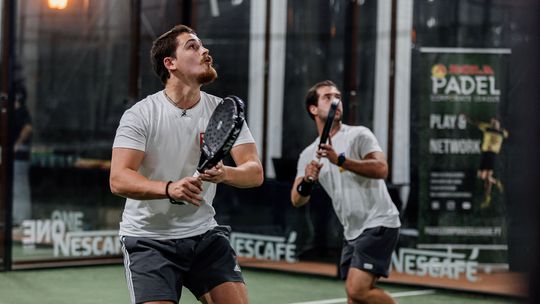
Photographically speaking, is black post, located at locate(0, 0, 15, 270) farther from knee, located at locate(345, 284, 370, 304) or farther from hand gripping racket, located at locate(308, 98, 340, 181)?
knee, located at locate(345, 284, 370, 304)

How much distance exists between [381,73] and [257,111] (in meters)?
1.51

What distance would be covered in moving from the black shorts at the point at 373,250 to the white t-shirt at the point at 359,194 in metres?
0.04

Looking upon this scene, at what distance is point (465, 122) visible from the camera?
27.9 ft

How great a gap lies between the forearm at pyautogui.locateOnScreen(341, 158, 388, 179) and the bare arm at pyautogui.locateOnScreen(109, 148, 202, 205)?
204cm

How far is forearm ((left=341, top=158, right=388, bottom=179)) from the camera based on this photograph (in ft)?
A: 17.9

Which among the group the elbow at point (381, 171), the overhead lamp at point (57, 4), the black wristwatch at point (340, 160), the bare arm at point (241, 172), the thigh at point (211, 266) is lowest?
the thigh at point (211, 266)

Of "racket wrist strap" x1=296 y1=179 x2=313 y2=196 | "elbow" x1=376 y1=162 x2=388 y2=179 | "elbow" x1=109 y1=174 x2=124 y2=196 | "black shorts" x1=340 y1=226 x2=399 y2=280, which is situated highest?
"elbow" x1=109 y1=174 x2=124 y2=196

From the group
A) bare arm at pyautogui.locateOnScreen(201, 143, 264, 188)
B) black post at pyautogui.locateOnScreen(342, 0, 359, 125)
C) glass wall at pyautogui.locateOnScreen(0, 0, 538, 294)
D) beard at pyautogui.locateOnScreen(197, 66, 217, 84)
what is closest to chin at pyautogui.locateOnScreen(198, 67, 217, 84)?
beard at pyautogui.locateOnScreen(197, 66, 217, 84)

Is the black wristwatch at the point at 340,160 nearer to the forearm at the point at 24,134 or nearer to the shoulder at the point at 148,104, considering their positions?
the shoulder at the point at 148,104

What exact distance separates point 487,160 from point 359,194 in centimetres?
306

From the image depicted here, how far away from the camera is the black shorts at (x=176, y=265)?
3.59 meters

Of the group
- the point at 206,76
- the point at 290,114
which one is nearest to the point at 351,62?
the point at 290,114

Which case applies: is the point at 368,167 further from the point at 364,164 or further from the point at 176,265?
the point at 176,265

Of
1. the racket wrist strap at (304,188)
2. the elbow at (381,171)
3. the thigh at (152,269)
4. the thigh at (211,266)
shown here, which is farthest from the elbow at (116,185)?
the elbow at (381,171)
